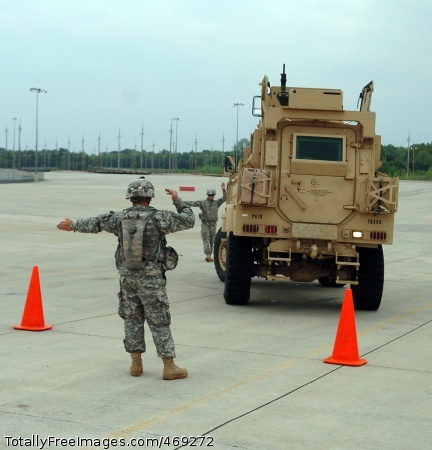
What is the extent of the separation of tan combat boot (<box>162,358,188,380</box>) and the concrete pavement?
0.08 m

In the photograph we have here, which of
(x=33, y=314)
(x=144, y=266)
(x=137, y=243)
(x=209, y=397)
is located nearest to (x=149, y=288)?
(x=144, y=266)

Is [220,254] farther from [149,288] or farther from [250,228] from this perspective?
[149,288]

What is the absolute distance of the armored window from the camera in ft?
46.5

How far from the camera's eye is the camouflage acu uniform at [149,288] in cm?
873

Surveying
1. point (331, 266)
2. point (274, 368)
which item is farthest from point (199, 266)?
point (274, 368)

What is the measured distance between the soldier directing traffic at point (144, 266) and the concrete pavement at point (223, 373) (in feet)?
1.17

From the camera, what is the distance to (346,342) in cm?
991

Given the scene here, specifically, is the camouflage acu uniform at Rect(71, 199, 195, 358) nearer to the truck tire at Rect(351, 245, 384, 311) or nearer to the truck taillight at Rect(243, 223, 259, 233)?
the truck taillight at Rect(243, 223, 259, 233)

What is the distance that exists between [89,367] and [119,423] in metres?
2.21

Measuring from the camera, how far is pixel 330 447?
6730 mm

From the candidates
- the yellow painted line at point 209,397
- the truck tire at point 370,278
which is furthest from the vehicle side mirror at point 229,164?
the yellow painted line at point 209,397

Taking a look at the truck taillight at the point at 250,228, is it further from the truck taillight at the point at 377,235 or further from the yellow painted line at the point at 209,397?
the yellow painted line at the point at 209,397

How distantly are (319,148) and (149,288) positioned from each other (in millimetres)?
6170

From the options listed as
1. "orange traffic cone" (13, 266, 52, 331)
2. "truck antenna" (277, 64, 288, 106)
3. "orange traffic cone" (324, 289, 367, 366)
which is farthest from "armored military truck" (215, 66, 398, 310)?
"orange traffic cone" (324, 289, 367, 366)
